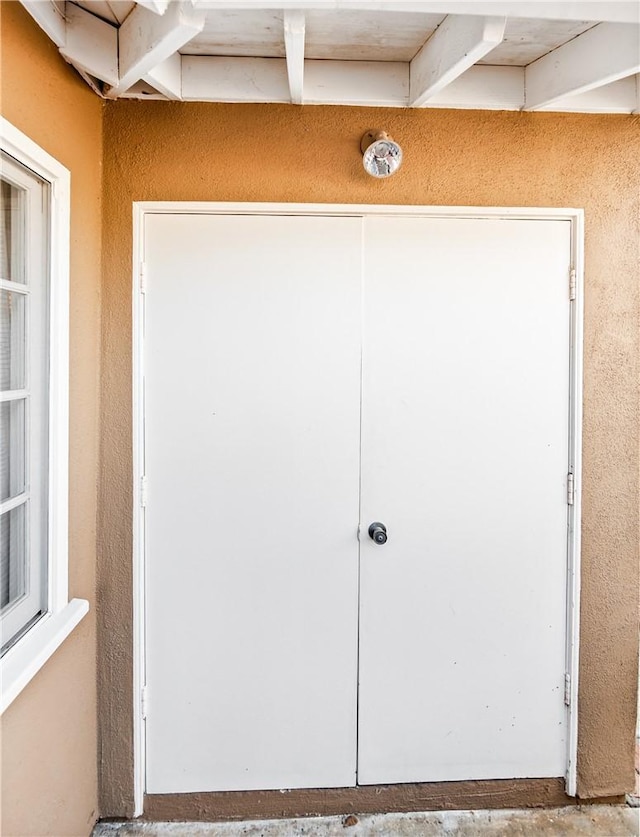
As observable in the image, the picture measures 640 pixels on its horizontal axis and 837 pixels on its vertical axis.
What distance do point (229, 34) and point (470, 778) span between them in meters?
2.86

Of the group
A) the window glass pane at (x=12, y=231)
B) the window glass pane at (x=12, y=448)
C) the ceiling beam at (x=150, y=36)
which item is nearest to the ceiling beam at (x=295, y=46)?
the ceiling beam at (x=150, y=36)

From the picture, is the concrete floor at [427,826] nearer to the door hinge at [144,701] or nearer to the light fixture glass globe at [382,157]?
the door hinge at [144,701]

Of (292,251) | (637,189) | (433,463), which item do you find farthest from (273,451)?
(637,189)

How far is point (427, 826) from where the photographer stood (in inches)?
71.9

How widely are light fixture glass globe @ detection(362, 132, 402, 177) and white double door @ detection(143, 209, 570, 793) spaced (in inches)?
6.8

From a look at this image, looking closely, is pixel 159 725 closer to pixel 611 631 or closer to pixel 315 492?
pixel 315 492

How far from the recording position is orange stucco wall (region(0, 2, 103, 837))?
4.28 feet

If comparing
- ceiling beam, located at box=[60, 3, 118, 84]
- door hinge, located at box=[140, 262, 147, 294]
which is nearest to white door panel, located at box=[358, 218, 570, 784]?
door hinge, located at box=[140, 262, 147, 294]

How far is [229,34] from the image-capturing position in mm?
1549

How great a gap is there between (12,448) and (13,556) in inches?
12.8

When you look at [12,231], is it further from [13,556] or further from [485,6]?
[485,6]

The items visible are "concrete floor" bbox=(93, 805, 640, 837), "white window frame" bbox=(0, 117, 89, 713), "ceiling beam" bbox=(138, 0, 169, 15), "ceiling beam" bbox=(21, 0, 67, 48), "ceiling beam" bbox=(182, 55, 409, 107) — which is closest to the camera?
"ceiling beam" bbox=(138, 0, 169, 15)

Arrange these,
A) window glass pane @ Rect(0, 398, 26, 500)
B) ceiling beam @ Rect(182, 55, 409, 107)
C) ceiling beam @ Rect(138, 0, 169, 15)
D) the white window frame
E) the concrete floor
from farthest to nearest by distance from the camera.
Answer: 1. the concrete floor
2. ceiling beam @ Rect(182, 55, 409, 107)
3. the white window frame
4. window glass pane @ Rect(0, 398, 26, 500)
5. ceiling beam @ Rect(138, 0, 169, 15)

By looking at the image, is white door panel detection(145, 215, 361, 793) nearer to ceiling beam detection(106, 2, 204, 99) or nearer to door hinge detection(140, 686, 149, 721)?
door hinge detection(140, 686, 149, 721)
